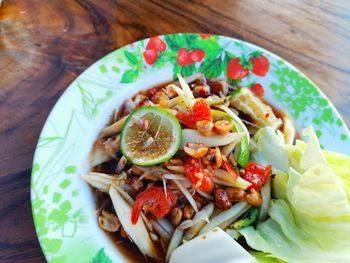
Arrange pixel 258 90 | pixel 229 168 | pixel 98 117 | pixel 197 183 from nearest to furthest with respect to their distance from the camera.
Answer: pixel 197 183 < pixel 229 168 < pixel 98 117 < pixel 258 90

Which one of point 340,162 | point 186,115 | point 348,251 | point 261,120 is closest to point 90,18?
point 186,115

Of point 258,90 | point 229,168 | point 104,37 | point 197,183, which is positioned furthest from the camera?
point 104,37

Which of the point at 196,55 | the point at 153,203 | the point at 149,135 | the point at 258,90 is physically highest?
the point at 196,55

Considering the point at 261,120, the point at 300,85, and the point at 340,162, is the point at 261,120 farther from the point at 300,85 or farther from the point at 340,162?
the point at 340,162

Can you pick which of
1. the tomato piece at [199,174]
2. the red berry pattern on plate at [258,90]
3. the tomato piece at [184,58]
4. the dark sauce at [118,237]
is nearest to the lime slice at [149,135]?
the tomato piece at [199,174]

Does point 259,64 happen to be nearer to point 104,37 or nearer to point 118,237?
point 104,37

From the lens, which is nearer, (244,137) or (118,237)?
(118,237)

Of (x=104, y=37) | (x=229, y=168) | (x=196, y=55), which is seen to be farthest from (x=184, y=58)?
(x=229, y=168)
